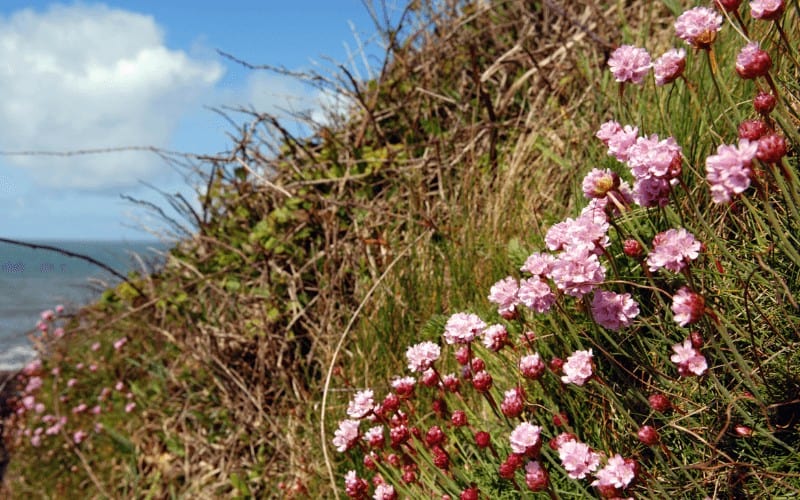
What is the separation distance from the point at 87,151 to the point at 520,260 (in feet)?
9.82

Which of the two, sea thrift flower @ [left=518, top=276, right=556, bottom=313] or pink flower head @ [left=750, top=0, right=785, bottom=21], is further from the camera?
sea thrift flower @ [left=518, top=276, right=556, bottom=313]

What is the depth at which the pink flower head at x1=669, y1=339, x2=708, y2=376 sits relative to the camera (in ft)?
4.52

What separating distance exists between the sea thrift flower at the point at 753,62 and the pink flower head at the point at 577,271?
1.64ft

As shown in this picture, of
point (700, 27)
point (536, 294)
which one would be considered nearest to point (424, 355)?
point (536, 294)

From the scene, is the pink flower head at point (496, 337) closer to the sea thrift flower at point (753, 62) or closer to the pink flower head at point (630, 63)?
the pink flower head at point (630, 63)

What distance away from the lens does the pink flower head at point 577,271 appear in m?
1.43

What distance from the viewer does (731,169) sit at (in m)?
1.14

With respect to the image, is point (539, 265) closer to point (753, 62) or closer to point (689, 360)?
point (689, 360)

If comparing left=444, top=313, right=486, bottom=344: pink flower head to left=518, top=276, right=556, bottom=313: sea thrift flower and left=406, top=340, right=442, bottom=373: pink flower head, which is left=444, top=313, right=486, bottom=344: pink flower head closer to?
left=406, top=340, right=442, bottom=373: pink flower head

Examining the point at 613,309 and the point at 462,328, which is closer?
the point at 613,309

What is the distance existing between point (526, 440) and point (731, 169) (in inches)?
29.8

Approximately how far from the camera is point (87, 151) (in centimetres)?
397

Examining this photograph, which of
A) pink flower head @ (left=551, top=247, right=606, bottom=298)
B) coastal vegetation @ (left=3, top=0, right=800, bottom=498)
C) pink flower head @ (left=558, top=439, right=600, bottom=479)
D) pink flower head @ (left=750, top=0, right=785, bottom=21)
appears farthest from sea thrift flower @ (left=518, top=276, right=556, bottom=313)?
pink flower head @ (left=750, top=0, right=785, bottom=21)

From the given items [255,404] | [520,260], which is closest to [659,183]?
[520,260]
